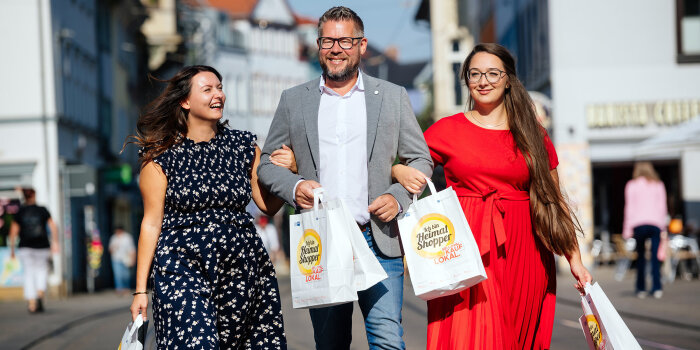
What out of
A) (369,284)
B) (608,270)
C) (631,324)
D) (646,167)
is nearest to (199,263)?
(369,284)

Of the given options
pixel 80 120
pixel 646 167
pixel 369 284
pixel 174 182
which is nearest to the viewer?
pixel 369 284

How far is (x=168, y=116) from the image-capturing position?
19.4ft

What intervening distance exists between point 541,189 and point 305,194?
4.12 ft

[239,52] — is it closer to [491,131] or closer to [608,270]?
[608,270]

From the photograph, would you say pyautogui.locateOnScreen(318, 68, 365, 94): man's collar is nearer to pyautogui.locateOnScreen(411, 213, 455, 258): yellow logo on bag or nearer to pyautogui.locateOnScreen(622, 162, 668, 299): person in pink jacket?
pyautogui.locateOnScreen(411, 213, 455, 258): yellow logo on bag

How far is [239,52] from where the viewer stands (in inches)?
3059

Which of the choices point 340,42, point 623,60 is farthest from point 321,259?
point 623,60

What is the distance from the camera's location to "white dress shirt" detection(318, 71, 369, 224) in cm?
562

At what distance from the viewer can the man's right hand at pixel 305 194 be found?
546cm

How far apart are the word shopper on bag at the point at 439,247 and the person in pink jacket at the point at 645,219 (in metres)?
11.7

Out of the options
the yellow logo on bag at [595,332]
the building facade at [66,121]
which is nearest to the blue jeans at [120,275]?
the building facade at [66,121]

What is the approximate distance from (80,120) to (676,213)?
15368 mm

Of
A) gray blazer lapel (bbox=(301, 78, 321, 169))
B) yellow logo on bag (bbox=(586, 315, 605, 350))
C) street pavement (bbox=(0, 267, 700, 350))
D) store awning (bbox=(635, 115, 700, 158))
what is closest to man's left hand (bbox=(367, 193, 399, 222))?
gray blazer lapel (bbox=(301, 78, 321, 169))

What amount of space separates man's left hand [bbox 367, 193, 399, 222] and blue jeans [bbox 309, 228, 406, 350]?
19 centimetres
